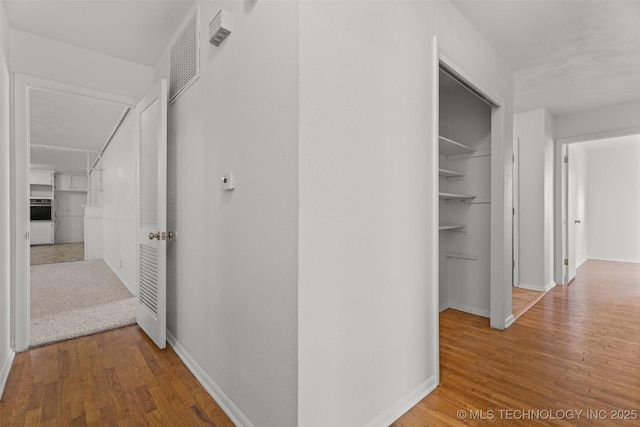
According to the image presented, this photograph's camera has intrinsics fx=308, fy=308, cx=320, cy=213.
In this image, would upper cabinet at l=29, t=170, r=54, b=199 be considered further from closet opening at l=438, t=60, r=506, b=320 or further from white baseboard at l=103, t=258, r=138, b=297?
closet opening at l=438, t=60, r=506, b=320

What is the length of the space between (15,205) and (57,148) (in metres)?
5.35

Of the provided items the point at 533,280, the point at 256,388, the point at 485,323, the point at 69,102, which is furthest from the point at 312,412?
the point at 69,102

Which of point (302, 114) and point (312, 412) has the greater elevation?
point (302, 114)

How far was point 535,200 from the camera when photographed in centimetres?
426

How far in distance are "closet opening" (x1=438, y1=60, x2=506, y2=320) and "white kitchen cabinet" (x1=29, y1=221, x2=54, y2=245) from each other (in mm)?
11389

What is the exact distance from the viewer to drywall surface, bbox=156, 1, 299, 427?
1.27 metres

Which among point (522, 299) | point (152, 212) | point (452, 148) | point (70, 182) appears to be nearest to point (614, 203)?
point (522, 299)

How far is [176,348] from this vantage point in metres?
2.39

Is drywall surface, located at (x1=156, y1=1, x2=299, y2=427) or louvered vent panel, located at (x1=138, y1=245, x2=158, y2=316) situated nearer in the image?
drywall surface, located at (x1=156, y1=1, x2=299, y2=427)

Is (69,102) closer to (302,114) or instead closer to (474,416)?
(302,114)

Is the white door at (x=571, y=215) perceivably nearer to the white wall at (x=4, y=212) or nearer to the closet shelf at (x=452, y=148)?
the closet shelf at (x=452, y=148)

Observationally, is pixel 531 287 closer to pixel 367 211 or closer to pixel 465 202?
pixel 465 202

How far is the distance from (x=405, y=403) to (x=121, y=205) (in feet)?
16.2

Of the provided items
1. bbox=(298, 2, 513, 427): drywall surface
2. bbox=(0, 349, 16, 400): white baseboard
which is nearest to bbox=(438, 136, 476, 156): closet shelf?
bbox=(298, 2, 513, 427): drywall surface
